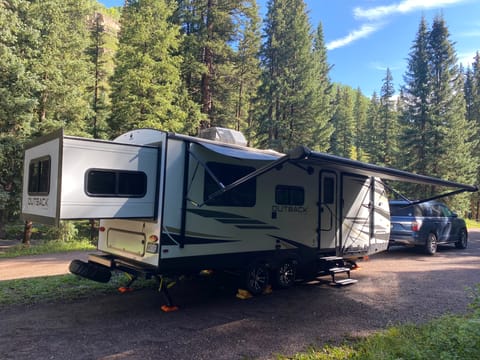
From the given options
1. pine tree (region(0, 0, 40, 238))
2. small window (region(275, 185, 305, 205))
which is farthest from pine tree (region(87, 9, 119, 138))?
small window (region(275, 185, 305, 205))

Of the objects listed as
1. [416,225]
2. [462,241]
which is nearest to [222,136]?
[416,225]

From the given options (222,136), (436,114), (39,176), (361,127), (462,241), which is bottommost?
(462,241)

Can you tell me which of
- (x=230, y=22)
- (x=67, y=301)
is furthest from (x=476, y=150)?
(x=67, y=301)

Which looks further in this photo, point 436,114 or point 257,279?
point 436,114

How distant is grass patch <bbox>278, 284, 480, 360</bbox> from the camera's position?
3.40 m

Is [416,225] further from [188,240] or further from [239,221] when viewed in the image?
[188,240]

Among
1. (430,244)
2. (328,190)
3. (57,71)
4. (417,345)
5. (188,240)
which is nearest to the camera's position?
(417,345)

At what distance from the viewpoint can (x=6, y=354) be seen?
13.0ft

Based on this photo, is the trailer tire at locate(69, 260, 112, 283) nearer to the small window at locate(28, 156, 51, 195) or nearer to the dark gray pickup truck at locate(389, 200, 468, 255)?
the small window at locate(28, 156, 51, 195)

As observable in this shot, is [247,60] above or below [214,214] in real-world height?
above

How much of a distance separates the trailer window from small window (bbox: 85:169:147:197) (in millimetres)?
1040

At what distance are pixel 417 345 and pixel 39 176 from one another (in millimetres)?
5368

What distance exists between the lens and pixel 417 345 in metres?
3.94

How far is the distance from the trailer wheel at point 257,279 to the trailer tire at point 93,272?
232cm
